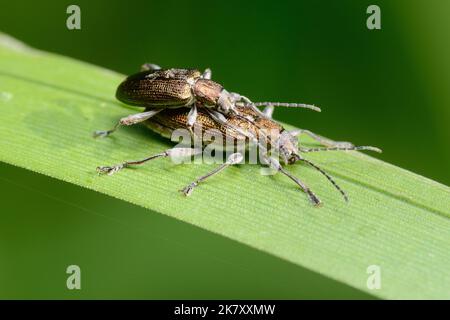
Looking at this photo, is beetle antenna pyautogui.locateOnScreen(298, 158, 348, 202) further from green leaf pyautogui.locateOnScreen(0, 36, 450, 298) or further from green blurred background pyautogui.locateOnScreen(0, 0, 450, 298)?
green blurred background pyautogui.locateOnScreen(0, 0, 450, 298)

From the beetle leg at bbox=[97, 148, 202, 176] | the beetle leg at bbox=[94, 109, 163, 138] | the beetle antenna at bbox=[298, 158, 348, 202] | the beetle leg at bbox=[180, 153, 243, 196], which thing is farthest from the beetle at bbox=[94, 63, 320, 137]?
the beetle antenna at bbox=[298, 158, 348, 202]

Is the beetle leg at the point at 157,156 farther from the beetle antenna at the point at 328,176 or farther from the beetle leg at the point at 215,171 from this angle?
the beetle antenna at the point at 328,176

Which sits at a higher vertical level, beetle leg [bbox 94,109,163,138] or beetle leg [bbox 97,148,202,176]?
beetle leg [bbox 94,109,163,138]

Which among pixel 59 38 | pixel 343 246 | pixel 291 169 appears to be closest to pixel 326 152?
pixel 291 169

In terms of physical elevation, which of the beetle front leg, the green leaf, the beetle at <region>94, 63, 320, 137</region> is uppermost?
the beetle at <region>94, 63, 320, 137</region>

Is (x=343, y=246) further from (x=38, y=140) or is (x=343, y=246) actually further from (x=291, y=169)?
(x=38, y=140)

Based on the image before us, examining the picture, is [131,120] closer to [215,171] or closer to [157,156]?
[157,156]

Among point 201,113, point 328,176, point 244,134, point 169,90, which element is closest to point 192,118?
point 201,113

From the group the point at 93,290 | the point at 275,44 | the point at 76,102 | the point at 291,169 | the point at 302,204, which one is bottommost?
the point at 93,290
